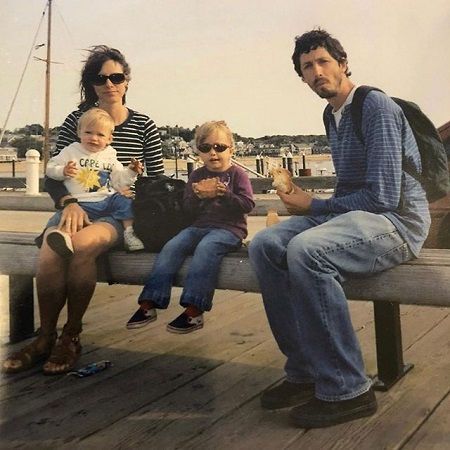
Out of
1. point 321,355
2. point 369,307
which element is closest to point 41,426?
point 321,355

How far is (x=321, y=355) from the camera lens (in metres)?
1.33

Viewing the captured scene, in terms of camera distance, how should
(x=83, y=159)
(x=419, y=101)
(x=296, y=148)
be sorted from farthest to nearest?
(x=83, y=159)
(x=296, y=148)
(x=419, y=101)

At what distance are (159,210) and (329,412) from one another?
636 millimetres

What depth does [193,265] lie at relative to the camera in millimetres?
1567

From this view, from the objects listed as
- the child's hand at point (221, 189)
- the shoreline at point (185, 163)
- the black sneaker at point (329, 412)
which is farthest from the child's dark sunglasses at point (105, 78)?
the black sneaker at point (329, 412)

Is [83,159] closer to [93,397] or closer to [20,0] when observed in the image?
[20,0]

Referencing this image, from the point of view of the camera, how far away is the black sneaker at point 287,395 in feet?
4.65

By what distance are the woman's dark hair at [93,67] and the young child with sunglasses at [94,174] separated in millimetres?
28

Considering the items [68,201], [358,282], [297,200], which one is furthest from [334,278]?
[68,201]

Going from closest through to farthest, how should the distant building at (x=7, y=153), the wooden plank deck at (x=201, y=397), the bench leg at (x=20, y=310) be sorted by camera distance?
the wooden plank deck at (x=201, y=397) < the distant building at (x=7, y=153) < the bench leg at (x=20, y=310)

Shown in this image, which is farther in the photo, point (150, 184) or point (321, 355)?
point (150, 184)

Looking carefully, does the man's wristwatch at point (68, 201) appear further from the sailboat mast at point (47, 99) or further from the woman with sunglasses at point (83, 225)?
the sailboat mast at point (47, 99)

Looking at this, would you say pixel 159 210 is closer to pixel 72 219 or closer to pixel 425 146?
pixel 72 219

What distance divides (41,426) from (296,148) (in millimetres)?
788
